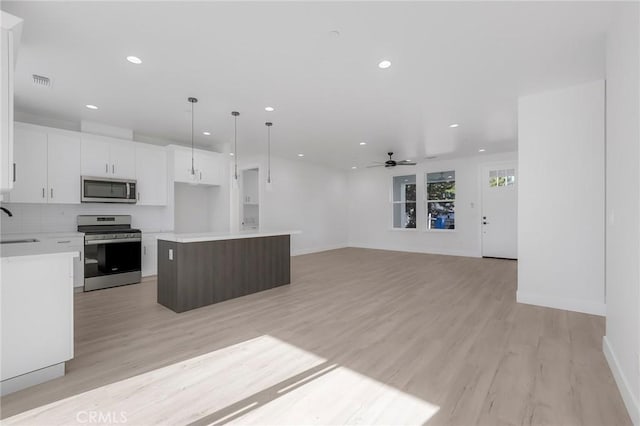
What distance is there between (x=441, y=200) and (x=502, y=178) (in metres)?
1.61

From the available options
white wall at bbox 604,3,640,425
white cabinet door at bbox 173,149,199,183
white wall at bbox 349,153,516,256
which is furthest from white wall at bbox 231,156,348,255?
white wall at bbox 604,3,640,425

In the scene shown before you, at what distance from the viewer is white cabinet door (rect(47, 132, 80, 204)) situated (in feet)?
13.9

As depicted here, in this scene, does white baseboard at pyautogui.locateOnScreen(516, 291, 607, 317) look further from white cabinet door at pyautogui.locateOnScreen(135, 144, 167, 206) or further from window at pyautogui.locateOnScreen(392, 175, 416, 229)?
white cabinet door at pyautogui.locateOnScreen(135, 144, 167, 206)

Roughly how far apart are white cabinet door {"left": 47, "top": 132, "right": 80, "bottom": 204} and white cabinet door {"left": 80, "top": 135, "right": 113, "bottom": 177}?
0.24 feet

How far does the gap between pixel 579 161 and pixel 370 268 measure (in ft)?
12.7

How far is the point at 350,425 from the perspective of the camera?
1592mm

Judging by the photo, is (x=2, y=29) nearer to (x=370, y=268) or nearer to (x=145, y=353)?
(x=145, y=353)

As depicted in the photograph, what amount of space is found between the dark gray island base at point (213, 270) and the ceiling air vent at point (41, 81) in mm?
2208

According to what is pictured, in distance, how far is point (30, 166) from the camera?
406 centimetres

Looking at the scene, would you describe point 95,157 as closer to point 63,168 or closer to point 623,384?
point 63,168

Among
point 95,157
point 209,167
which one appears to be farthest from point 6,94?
point 209,167

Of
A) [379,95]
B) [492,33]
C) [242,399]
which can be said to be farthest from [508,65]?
[242,399]

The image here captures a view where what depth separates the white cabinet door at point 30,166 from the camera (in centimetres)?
396

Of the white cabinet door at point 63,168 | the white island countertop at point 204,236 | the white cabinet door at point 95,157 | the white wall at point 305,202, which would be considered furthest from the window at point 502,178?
the white cabinet door at point 63,168
